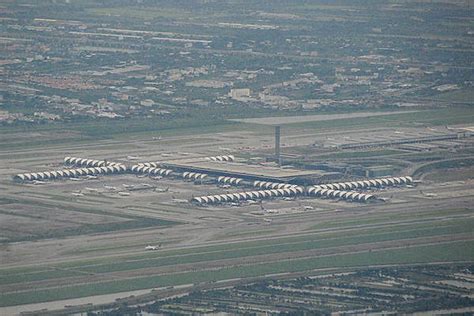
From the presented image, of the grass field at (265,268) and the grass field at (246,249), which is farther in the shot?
the grass field at (246,249)

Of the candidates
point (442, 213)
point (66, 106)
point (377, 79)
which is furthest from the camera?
point (377, 79)

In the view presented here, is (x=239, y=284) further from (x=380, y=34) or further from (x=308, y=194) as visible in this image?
(x=380, y=34)

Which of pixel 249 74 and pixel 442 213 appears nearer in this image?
Result: pixel 442 213

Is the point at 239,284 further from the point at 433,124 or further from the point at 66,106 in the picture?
the point at 66,106

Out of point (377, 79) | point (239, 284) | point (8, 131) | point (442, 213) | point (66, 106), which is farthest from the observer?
point (377, 79)

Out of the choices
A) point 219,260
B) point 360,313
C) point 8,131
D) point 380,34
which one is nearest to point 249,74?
point 380,34

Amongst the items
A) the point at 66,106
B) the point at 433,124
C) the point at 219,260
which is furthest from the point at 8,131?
the point at 219,260

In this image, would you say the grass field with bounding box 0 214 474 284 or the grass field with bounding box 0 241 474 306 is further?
the grass field with bounding box 0 214 474 284

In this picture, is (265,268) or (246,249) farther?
(246,249)

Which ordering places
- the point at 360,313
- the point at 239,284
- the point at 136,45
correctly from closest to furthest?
the point at 360,313 → the point at 239,284 → the point at 136,45
